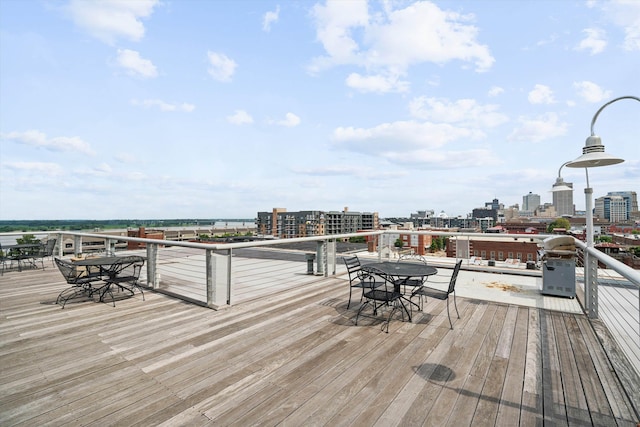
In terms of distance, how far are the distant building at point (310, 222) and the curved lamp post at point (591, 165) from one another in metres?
75.7

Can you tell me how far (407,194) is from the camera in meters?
36.8

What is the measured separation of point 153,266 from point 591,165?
288 inches

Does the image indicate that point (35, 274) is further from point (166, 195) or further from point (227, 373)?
point (166, 195)

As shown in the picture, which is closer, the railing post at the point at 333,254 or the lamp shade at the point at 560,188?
the lamp shade at the point at 560,188

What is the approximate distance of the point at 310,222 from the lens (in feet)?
275

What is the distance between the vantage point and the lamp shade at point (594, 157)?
137 inches

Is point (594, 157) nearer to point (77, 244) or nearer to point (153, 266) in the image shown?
point (153, 266)

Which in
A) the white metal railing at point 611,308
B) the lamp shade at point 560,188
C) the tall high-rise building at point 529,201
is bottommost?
the white metal railing at point 611,308

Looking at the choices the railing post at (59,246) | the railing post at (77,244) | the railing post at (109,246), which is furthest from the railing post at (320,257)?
the railing post at (59,246)

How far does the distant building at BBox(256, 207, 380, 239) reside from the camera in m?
84.1

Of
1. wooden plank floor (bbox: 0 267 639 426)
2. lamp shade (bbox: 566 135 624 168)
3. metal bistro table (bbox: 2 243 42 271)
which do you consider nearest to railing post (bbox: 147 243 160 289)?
wooden plank floor (bbox: 0 267 639 426)

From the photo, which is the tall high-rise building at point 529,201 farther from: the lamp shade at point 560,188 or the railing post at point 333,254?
the railing post at point 333,254

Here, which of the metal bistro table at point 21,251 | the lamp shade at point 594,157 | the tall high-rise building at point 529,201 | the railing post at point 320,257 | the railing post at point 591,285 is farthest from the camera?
the tall high-rise building at point 529,201

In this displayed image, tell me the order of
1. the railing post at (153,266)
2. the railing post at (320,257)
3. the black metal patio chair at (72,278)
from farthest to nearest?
the railing post at (320,257) < the railing post at (153,266) < the black metal patio chair at (72,278)
